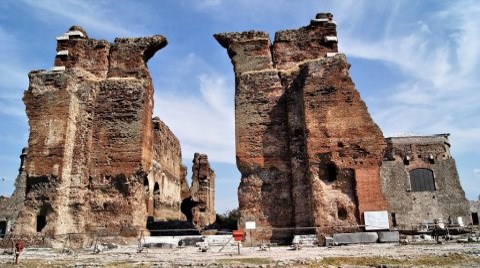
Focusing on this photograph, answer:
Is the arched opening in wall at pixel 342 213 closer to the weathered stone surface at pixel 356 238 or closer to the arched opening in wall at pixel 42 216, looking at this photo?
the weathered stone surface at pixel 356 238

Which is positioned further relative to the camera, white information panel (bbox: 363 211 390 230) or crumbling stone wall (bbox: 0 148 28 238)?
crumbling stone wall (bbox: 0 148 28 238)

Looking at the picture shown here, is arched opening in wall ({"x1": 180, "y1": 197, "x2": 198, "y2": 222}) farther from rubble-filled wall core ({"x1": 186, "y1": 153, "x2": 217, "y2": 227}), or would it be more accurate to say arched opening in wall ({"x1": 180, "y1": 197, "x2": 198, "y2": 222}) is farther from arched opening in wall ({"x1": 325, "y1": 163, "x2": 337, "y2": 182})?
arched opening in wall ({"x1": 325, "y1": 163, "x2": 337, "y2": 182})

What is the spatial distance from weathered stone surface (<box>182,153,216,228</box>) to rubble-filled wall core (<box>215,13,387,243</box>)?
10703 millimetres

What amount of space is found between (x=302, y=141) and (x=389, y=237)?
3.88 meters

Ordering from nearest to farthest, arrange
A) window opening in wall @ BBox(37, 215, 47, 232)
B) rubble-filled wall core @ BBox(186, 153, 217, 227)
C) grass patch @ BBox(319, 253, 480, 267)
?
grass patch @ BBox(319, 253, 480, 267), window opening in wall @ BBox(37, 215, 47, 232), rubble-filled wall core @ BBox(186, 153, 217, 227)

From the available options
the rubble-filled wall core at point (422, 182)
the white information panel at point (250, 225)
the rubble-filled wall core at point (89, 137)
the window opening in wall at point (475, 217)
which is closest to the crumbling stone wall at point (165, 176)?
the rubble-filled wall core at point (89, 137)

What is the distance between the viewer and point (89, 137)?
46.2 ft

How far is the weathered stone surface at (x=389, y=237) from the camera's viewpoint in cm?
1114

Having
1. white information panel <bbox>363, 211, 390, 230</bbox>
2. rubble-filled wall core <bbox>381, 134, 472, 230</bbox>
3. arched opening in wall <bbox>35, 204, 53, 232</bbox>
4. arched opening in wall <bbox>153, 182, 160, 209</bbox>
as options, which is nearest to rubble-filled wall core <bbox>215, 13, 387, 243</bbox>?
white information panel <bbox>363, 211, 390, 230</bbox>

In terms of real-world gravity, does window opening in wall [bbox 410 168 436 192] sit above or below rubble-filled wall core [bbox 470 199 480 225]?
above

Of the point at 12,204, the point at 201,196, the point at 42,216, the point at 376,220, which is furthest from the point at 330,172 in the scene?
the point at 12,204

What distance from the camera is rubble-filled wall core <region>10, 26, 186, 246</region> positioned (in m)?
13.2

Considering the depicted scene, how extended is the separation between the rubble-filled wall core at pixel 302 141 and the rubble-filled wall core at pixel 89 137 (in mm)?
3400

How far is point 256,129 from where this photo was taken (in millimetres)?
13547
